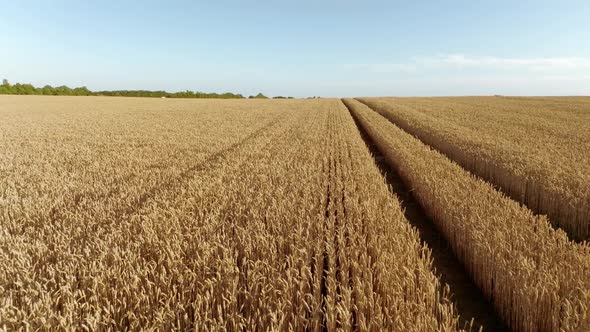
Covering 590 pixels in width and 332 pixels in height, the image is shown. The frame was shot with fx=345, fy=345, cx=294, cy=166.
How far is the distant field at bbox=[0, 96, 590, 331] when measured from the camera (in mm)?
2617

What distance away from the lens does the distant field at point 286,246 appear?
8.59ft

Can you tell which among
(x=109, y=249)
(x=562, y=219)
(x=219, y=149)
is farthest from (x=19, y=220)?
(x=562, y=219)

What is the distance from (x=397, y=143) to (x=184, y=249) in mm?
9773

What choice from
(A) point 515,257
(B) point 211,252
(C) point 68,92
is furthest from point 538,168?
(C) point 68,92

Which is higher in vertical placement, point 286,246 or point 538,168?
point 538,168

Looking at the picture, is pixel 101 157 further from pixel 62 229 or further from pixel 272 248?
pixel 272 248

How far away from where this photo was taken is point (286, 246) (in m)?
3.78

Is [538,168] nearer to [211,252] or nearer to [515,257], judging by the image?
[515,257]

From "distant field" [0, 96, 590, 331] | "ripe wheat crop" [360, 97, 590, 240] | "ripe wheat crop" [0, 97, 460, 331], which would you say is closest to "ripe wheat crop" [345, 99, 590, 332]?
"distant field" [0, 96, 590, 331]

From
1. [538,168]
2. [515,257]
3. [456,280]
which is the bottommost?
[456,280]

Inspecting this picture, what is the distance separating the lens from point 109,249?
3.50 metres

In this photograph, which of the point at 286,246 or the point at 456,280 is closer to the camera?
the point at 286,246

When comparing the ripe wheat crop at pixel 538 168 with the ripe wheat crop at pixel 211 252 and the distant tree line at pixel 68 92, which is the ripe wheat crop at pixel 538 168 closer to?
the ripe wheat crop at pixel 211 252

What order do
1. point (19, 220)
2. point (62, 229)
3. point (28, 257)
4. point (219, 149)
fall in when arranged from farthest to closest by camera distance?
point (219, 149) < point (19, 220) < point (62, 229) < point (28, 257)
